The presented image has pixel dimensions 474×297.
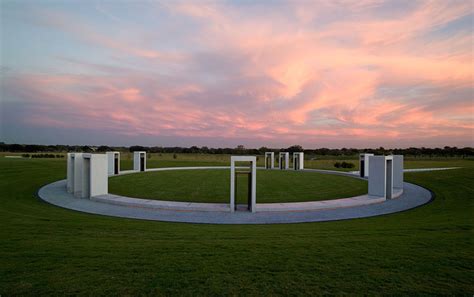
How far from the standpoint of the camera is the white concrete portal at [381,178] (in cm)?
1366

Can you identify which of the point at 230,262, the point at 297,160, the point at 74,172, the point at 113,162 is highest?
the point at 297,160

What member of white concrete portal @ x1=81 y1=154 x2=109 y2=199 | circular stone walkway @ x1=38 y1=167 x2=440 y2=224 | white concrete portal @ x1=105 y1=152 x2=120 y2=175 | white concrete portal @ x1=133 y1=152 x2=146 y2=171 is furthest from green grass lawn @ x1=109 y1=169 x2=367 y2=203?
white concrete portal @ x1=133 y1=152 x2=146 y2=171

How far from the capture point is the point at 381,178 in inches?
541

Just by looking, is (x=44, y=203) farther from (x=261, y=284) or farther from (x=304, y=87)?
(x=304, y=87)

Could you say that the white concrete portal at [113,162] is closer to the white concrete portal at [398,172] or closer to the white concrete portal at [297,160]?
the white concrete portal at [297,160]

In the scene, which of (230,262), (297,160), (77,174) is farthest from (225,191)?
(297,160)

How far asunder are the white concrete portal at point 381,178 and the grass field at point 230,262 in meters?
7.09

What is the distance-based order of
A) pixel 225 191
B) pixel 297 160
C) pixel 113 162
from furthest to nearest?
pixel 297 160 → pixel 113 162 → pixel 225 191

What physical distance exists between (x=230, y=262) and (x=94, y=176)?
11.5 m

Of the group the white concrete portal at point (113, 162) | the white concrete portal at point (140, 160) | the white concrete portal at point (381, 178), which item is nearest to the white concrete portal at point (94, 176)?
the white concrete portal at point (113, 162)

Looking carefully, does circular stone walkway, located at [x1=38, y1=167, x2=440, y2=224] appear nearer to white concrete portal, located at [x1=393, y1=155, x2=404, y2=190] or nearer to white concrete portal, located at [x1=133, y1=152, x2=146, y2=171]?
white concrete portal, located at [x1=393, y1=155, x2=404, y2=190]

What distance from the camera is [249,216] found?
10281 mm

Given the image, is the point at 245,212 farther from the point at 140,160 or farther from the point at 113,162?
the point at 140,160

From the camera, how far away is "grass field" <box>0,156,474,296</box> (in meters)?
3.45
